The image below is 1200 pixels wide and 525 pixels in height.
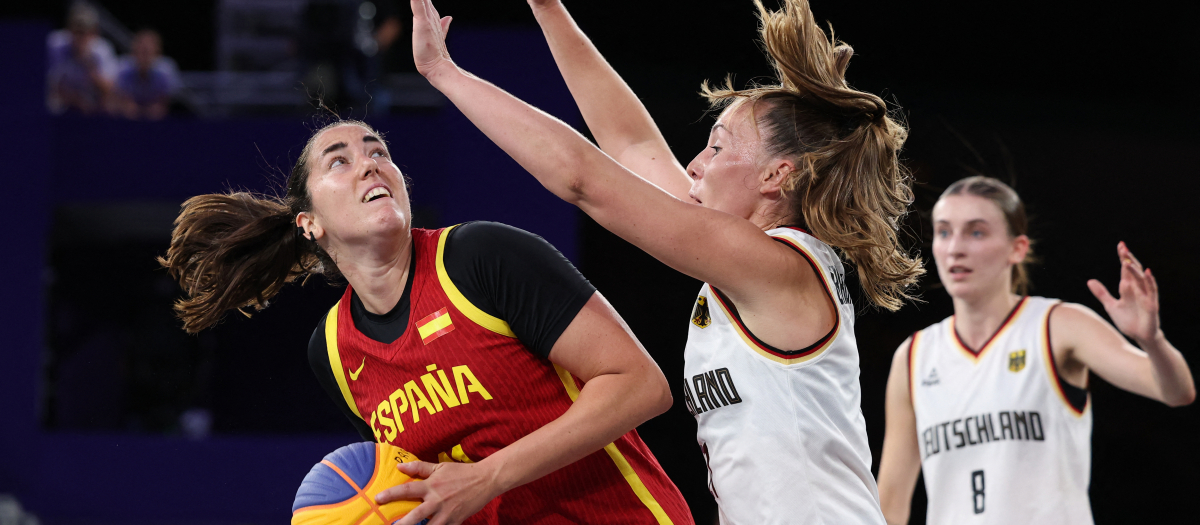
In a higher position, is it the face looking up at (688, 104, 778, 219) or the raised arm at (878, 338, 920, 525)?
the face looking up at (688, 104, 778, 219)

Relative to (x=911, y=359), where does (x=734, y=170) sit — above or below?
above

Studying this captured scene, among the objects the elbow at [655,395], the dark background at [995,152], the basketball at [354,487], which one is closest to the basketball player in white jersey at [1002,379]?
the dark background at [995,152]

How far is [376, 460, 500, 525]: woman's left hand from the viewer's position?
1982mm

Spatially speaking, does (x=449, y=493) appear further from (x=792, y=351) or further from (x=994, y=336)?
(x=994, y=336)

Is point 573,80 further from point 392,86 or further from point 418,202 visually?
point 392,86

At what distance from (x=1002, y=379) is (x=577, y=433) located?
2.16m

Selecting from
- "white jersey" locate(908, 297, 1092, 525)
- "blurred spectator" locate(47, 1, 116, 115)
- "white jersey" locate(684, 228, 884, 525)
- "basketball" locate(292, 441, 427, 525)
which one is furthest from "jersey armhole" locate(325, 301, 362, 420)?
"blurred spectator" locate(47, 1, 116, 115)

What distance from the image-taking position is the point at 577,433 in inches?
78.2

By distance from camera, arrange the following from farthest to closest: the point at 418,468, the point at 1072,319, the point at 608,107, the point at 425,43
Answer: the point at 1072,319, the point at 608,107, the point at 418,468, the point at 425,43

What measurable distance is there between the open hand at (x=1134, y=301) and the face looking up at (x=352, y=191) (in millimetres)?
2150

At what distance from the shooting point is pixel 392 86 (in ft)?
23.0

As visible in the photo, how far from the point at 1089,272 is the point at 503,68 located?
318 cm

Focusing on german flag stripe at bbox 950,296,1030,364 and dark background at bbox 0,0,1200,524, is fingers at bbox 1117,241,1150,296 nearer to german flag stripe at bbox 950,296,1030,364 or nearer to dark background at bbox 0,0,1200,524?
german flag stripe at bbox 950,296,1030,364

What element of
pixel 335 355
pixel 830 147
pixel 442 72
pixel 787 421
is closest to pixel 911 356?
pixel 830 147
